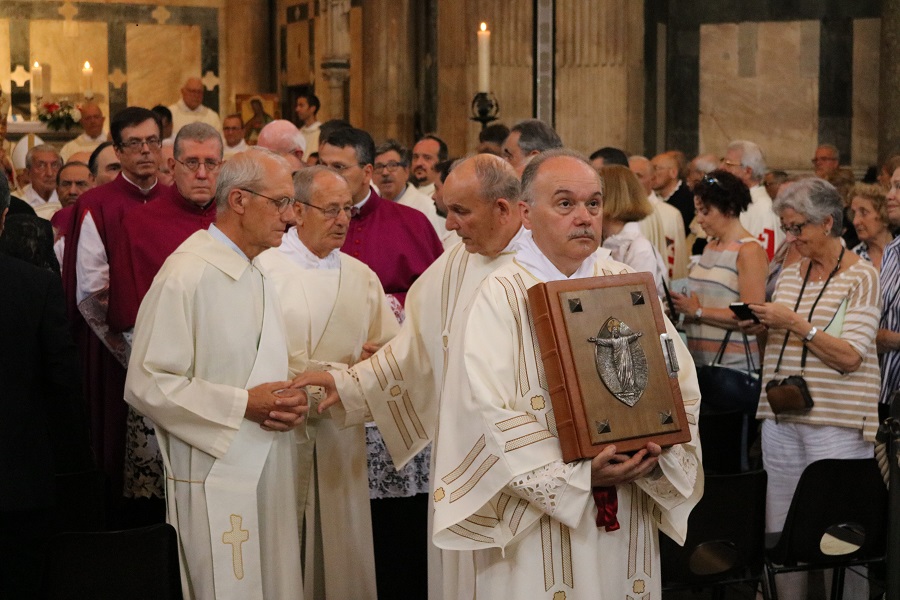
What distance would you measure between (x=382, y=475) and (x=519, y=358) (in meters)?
2.20

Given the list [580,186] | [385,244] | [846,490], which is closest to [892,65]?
[385,244]

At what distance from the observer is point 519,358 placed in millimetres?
3510

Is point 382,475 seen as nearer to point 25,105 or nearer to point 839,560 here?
point 839,560

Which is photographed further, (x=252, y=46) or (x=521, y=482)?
(x=252, y=46)

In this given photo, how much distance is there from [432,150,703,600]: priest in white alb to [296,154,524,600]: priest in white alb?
74 centimetres

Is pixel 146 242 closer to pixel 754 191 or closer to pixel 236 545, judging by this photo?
pixel 236 545

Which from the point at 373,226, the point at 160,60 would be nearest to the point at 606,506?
the point at 373,226

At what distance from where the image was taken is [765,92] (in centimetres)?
1232

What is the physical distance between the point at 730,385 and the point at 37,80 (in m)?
11.5

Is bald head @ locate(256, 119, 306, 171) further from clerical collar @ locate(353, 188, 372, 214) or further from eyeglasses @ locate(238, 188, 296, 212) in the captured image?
eyeglasses @ locate(238, 188, 296, 212)

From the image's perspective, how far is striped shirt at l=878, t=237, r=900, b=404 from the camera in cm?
546

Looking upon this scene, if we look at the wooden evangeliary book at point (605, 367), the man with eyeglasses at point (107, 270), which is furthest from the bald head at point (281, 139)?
the wooden evangeliary book at point (605, 367)

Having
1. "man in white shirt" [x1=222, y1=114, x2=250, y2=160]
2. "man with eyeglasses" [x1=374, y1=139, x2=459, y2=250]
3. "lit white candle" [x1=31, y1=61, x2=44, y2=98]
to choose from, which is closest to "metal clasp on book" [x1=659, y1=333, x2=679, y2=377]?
"man with eyeglasses" [x1=374, y1=139, x2=459, y2=250]

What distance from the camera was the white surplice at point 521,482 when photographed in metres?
3.39
